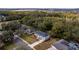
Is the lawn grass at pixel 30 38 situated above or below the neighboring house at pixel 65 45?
above

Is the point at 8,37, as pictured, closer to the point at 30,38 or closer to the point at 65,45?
the point at 30,38

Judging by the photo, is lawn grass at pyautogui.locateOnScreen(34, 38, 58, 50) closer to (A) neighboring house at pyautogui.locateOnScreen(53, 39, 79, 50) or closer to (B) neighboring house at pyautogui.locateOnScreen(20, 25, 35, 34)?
(A) neighboring house at pyautogui.locateOnScreen(53, 39, 79, 50)

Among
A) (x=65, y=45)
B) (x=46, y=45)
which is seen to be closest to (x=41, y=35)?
(x=46, y=45)

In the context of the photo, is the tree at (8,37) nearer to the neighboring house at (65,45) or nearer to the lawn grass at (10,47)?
the lawn grass at (10,47)

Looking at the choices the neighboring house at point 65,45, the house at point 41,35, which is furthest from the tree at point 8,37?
the neighboring house at point 65,45

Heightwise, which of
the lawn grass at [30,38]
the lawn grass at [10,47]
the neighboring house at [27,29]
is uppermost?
the neighboring house at [27,29]
